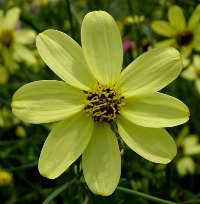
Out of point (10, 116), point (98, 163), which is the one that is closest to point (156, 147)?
point (98, 163)

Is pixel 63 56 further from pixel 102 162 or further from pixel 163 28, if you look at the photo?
pixel 163 28

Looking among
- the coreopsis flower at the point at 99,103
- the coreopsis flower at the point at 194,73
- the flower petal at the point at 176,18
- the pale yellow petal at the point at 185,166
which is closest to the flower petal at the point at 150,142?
the coreopsis flower at the point at 99,103

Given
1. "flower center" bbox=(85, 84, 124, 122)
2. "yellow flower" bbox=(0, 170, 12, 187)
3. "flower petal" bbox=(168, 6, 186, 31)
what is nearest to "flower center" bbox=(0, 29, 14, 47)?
"yellow flower" bbox=(0, 170, 12, 187)

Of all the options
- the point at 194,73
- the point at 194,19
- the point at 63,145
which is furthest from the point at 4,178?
the point at 194,73

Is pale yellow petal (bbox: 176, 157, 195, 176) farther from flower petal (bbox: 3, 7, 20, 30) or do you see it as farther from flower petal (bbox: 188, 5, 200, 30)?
flower petal (bbox: 3, 7, 20, 30)

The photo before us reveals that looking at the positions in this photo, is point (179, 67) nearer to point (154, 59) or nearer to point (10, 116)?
point (154, 59)

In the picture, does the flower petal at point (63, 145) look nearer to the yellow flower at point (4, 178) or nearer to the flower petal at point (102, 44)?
the flower petal at point (102, 44)
